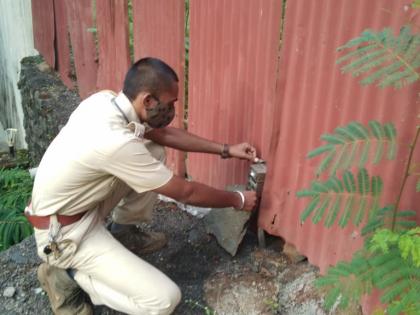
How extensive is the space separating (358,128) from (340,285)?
0.65m

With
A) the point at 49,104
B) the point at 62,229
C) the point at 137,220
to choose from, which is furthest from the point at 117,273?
the point at 49,104

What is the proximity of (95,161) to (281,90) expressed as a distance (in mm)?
1158

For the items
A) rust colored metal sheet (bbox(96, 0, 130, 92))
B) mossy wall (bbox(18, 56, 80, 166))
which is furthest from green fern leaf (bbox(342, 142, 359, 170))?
mossy wall (bbox(18, 56, 80, 166))

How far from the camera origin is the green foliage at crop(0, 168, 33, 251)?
16.3ft

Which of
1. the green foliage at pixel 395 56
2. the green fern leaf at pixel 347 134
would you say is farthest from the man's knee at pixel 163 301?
the green foliage at pixel 395 56

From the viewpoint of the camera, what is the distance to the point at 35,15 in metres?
8.59

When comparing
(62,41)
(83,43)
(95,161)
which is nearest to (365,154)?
(95,161)

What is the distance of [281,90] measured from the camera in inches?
112

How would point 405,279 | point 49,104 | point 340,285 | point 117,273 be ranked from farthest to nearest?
point 49,104
point 117,273
point 340,285
point 405,279

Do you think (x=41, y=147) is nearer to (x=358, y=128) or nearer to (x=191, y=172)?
(x=191, y=172)

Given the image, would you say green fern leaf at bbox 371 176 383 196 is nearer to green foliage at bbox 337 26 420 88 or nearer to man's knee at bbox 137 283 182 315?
green foliage at bbox 337 26 420 88

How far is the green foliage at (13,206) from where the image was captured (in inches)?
196

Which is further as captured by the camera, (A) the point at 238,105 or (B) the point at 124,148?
(A) the point at 238,105

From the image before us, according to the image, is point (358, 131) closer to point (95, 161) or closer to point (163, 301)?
point (95, 161)
